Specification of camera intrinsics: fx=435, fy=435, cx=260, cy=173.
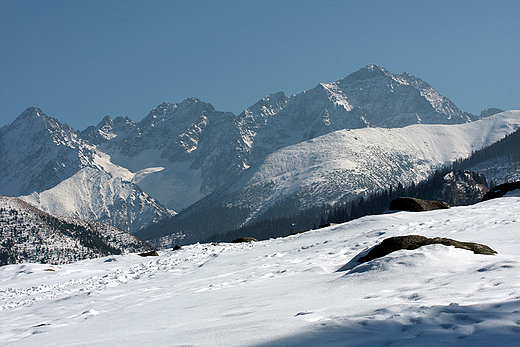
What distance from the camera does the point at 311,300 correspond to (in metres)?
11.6

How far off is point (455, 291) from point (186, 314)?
751cm

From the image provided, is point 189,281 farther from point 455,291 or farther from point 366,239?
point 455,291

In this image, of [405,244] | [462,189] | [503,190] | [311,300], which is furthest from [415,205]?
[462,189]

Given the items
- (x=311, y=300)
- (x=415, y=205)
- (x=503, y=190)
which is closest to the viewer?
(x=311, y=300)

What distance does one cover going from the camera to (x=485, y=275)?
10.9 metres

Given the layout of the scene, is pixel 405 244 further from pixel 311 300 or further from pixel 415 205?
pixel 415 205

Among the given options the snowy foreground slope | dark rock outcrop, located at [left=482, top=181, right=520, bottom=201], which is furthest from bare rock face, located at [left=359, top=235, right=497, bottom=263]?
dark rock outcrop, located at [left=482, top=181, right=520, bottom=201]

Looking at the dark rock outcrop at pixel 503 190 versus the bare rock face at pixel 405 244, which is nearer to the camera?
the bare rock face at pixel 405 244

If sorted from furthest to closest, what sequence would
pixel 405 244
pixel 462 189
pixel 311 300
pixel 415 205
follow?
1. pixel 462 189
2. pixel 415 205
3. pixel 405 244
4. pixel 311 300

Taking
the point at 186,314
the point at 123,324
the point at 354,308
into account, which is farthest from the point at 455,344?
the point at 123,324

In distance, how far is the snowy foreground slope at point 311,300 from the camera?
7.59 metres

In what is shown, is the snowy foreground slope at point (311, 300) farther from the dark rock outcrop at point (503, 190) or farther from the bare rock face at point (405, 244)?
the dark rock outcrop at point (503, 190)

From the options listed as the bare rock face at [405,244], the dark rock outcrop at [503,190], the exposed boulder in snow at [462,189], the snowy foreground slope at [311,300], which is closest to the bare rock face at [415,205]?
the snowy foreground slope at [311,300]

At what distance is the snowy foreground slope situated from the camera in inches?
299
